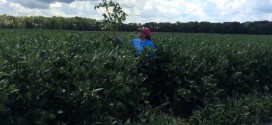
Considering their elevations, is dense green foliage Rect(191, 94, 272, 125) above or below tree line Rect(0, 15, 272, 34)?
above

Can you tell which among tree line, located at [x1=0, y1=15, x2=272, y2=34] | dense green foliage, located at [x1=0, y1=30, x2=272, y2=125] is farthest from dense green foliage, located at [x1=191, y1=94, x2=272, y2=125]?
tree line, located at [x1=0, y1=15, x2=272, y2=34]

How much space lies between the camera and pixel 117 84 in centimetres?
525

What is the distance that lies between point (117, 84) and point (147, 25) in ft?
121

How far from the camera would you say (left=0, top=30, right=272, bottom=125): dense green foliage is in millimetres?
4258

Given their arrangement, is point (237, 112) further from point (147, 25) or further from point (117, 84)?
point (147, 25)

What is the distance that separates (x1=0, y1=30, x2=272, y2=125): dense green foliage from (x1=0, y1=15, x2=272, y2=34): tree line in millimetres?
28894

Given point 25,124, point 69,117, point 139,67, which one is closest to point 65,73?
point 69,117

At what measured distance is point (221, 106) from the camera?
28.0 ft

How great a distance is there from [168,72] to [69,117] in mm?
4355

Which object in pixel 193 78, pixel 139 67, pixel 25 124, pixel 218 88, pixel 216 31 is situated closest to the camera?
pixel 25 124

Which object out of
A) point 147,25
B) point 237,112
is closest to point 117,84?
point 237,112

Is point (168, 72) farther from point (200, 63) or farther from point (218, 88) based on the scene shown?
point (218, 88)

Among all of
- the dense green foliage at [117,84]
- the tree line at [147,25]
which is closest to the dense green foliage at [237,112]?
the dense green foliage at [117,84]

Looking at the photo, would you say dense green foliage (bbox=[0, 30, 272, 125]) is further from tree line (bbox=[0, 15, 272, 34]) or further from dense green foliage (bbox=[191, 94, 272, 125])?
tree line (bbox=[0, 15, 272, 34])
